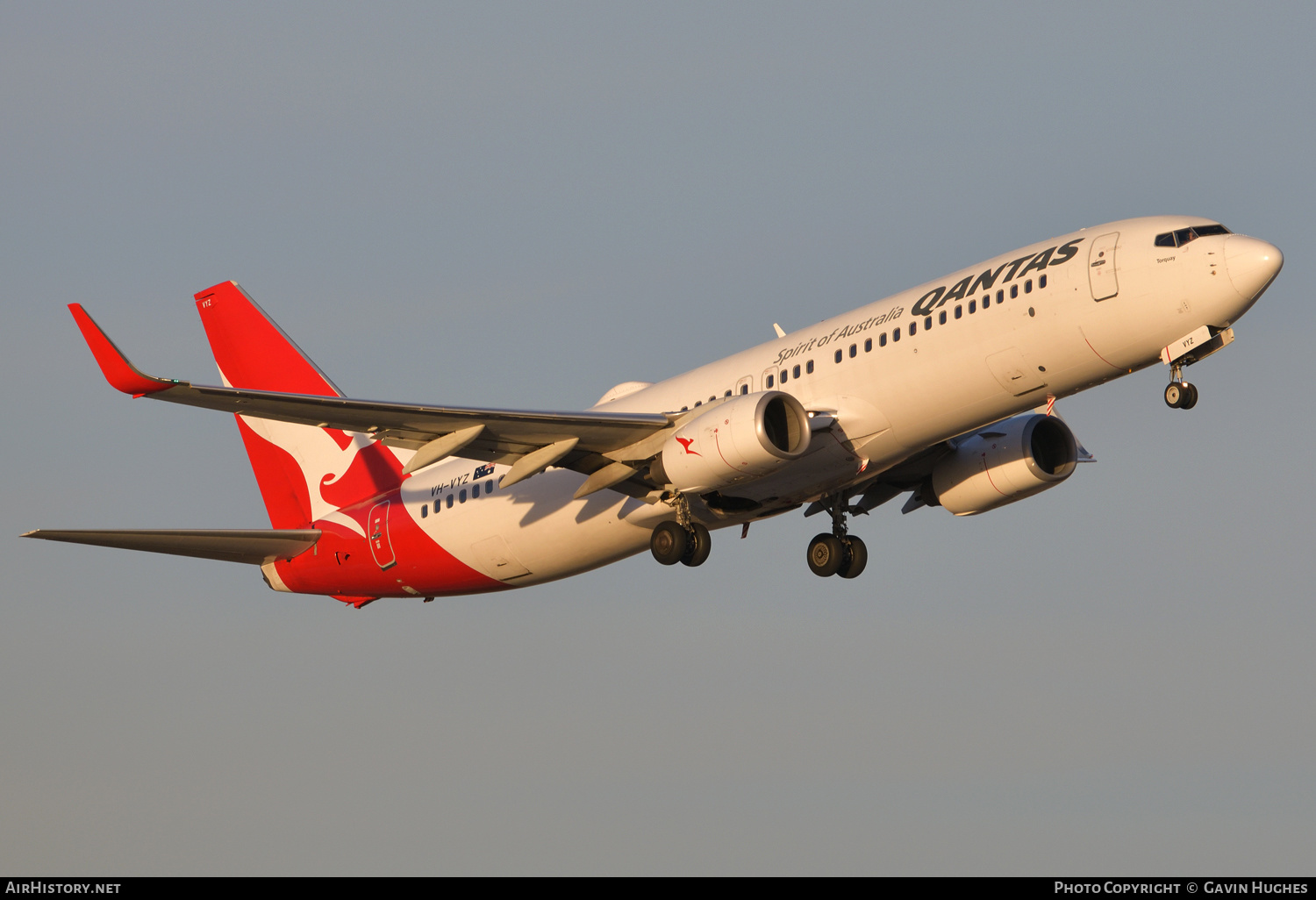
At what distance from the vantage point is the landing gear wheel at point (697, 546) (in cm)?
3444

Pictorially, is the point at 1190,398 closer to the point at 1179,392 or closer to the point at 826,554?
the point at 1179,392

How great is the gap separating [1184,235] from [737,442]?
9.58 metres

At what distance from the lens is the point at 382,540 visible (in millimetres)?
40062

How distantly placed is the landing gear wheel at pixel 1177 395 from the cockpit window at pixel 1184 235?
2680 mm

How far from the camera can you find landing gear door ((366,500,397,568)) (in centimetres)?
3988

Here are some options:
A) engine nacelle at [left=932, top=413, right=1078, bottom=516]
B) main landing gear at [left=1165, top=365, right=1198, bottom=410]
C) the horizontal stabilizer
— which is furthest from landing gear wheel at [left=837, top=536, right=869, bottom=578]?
the horizontal stabilizer

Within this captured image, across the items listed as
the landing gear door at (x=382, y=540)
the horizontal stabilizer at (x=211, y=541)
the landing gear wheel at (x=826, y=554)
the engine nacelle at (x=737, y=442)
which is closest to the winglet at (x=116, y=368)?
the horizontal stabilizer at (x=211, y=541)

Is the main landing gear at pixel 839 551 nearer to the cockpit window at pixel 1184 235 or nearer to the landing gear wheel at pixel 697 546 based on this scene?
the landing gear wheel at pixel 697 546

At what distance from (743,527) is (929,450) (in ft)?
15.9

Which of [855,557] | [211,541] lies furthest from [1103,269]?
[211,541]

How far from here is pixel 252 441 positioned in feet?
150

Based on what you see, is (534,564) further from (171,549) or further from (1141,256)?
(1141,256)

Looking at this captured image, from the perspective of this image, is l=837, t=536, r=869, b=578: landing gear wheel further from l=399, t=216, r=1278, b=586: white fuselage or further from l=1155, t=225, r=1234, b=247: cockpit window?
l=1155, t=225, r=1234, b=247: cockpit window

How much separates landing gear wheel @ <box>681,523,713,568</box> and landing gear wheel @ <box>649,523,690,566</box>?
0.08 m
